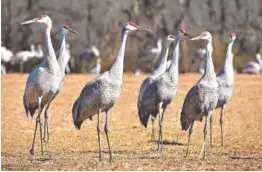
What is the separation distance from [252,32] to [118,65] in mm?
24055

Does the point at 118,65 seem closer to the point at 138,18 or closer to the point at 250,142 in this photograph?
the point at 250,142

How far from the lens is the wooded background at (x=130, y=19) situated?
102 feet

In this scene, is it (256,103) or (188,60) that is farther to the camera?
(188,60)

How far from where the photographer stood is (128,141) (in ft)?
39.3

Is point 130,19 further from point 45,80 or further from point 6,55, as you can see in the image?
point 45,80

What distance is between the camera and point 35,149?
11.1 m

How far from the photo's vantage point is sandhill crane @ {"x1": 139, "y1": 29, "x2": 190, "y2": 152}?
10789 millimetres

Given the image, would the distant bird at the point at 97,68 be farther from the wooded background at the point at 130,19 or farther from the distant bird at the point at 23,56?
the distant bird at the point at 23,56

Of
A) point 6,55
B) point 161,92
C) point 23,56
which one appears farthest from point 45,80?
point 6,55

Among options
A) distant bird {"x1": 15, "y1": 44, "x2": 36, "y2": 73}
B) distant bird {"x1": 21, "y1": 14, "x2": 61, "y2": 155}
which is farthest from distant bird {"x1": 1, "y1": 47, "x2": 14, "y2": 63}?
distant bird {"x1": 21, "y1": 14, "x2": 61, "y2": 155}

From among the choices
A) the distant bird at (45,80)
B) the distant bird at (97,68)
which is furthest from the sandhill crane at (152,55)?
the distant bird at (45,80)

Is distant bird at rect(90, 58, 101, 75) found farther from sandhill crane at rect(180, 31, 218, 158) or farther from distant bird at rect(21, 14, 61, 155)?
sandhill crane at rect(180, 31, 218, 158)

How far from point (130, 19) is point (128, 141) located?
19.6 metres

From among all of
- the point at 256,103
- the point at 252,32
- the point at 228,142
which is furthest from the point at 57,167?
the point at 252,32
